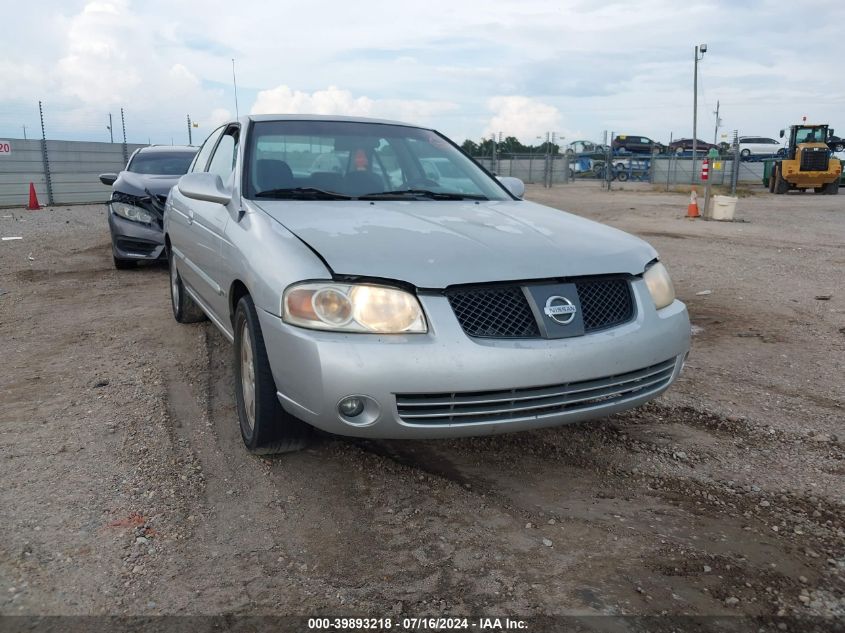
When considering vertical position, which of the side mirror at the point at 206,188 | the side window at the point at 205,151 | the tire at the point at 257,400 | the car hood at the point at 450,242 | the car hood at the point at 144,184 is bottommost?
the tire at the point at 257,400

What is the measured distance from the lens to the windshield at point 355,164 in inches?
147

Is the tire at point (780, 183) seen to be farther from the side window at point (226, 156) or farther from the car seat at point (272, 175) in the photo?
the car seat at point (272, 175)

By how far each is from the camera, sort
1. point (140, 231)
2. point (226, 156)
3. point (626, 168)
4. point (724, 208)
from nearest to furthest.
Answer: point (226, 156) → point (140, 231) → point (724, 208) → point (626, 168)

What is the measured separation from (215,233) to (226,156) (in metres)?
0.79

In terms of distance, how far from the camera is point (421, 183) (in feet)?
13.4

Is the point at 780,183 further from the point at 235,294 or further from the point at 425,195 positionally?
the point at 235,294

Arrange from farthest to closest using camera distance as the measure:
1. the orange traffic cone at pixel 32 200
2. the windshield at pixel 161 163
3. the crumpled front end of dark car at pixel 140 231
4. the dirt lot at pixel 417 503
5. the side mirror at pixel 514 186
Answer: the orange traffic cone at pixel 32 200, the windshield at pixel 161 163, the crumpled front end of dark car at pixel 140 231, the side mirror at pixel 514 186, the dirt lot at pixel 417 503

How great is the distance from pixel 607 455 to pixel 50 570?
2301 mm

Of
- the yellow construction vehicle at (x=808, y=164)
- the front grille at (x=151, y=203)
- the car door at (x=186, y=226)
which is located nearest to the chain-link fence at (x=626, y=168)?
the yellow construction vehicle at (x=808, y=164)

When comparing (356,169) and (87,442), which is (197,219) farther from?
(87,442)

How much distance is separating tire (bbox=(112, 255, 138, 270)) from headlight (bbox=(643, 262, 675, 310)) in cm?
688

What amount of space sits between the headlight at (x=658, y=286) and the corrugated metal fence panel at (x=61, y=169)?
21.1 metres

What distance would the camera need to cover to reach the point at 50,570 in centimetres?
237

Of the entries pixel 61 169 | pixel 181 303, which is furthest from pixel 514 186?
pixel 61 169
